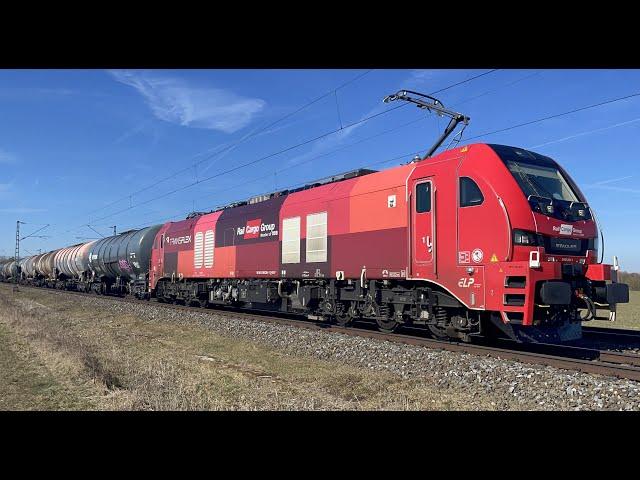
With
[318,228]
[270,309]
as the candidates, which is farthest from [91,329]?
[318,228]

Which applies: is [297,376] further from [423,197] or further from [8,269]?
[8,269]

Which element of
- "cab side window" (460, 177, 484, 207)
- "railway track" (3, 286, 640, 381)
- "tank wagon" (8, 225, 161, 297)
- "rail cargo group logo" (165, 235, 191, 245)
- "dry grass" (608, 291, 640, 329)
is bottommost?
"dry grass" (608, 291, 640, 329)

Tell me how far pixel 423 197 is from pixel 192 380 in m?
6.50

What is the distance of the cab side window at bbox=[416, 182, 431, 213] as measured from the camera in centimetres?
1160

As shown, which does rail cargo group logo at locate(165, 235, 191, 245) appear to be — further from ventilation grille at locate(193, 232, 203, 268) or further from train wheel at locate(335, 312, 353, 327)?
train wheel at locate(335, 312, 353, 327)

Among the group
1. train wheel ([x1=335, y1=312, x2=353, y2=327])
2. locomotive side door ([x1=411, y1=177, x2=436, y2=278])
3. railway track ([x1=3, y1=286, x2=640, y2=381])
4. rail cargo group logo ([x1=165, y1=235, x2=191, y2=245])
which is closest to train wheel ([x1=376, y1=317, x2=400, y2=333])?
railway track ([x1=3, y1=286, x2=640, y2=381])

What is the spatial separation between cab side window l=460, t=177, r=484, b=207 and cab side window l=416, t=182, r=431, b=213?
912mm

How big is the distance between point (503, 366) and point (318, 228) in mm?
7633

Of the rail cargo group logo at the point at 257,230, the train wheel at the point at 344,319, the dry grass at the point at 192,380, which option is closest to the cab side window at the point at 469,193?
the dry grass at the point at 192,380

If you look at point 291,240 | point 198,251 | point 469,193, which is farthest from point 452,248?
point 198,251

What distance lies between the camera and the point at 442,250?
1115cm

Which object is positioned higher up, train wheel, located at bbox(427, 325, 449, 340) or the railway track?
train wheel, located at bbox(427, 325, 449, 340)
